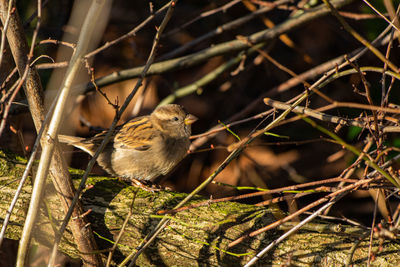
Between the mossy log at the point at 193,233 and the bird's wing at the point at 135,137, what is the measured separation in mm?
688

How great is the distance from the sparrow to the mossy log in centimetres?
64

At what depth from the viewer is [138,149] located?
11.0 feet

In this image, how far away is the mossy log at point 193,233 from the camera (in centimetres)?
212

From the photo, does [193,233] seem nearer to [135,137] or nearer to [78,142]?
[135,137]

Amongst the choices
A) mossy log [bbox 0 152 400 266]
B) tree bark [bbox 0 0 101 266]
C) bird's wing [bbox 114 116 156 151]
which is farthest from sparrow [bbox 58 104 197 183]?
tree bark [bbox 0 0 101 266]

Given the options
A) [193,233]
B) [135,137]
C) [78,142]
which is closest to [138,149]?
[135,137]

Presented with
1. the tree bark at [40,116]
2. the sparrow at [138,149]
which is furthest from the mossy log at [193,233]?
the sparrow at [138,149]

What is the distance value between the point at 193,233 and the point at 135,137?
4.13 feet

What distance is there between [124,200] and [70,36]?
2.75 m

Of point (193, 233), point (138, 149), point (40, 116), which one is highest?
point (40, 116)

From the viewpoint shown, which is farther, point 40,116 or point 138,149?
point 138,149

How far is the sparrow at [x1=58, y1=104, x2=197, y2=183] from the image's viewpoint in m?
3.35

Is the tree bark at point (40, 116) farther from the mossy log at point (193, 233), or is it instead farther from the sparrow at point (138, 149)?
the sparrow at point (138, 149)

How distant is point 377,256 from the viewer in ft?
6.78
